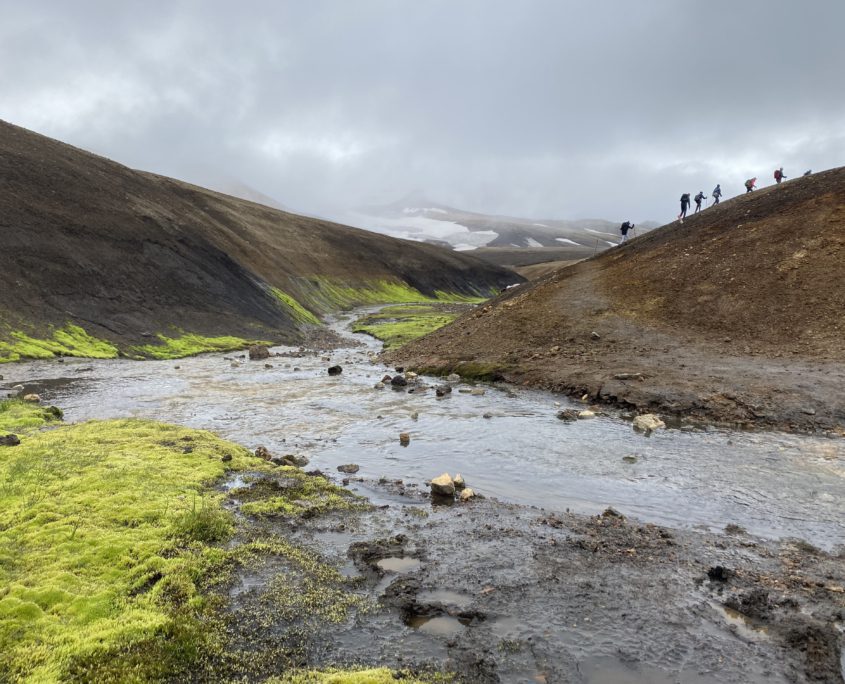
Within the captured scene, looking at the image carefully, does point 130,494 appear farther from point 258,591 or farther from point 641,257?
point 641,257

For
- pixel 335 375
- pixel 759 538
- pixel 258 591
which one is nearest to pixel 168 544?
pixel 258 591

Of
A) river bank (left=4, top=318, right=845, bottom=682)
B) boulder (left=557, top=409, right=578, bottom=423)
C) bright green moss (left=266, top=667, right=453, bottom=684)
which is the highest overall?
boulder (left=557, top=409, right=578, bottom=423)

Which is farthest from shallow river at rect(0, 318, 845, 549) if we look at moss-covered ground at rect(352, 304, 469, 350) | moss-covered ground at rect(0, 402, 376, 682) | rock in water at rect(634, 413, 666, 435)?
moss-covered ground at rect(352, 304, 469, 350)

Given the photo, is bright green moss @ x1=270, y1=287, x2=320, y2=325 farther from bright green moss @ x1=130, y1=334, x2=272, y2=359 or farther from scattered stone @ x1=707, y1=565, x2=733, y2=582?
scattered stone @ x1=707, y1=565, x2=733, y2=582

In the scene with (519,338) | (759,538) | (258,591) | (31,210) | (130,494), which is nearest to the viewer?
(258,591)

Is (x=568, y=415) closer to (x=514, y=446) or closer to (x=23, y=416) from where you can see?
(x=514, y=446)

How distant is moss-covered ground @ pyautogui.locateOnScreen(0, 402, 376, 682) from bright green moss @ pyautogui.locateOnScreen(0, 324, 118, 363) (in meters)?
25.4

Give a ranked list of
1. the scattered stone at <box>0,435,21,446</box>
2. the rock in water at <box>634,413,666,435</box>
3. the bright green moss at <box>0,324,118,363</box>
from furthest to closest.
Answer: the bright green moss at <box>0,324,118,363</box>, the rock in water at <box>634,413,666,435</box>, the scattered stone at <box>0,435,21,446</box>

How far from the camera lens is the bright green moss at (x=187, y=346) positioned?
149 ft

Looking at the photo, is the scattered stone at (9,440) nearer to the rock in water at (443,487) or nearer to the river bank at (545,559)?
the river bank at (545,559)

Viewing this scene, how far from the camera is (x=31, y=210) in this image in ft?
182

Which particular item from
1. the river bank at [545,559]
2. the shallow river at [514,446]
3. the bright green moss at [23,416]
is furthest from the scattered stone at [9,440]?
the river bank at [545,559]

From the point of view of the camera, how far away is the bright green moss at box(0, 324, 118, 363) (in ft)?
122

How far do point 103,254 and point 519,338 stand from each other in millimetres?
45101
